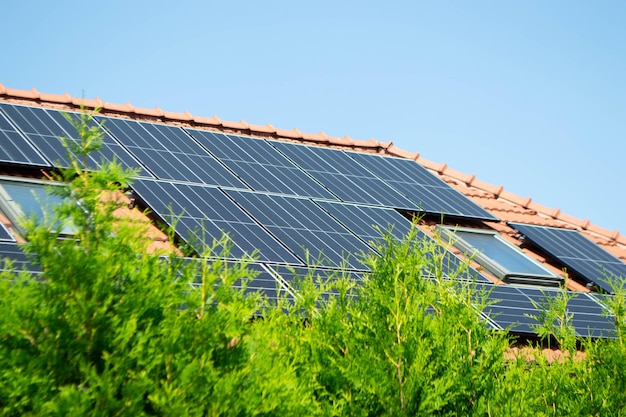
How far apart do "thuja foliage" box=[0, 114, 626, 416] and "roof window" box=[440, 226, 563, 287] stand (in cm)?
531

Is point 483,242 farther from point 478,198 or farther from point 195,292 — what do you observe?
point 195,292

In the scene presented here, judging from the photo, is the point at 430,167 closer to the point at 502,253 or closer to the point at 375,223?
the point at 502,253

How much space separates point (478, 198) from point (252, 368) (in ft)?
44.3

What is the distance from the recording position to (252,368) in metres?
8.12

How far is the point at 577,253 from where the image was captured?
731 inches

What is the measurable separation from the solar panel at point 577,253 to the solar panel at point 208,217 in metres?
6.52

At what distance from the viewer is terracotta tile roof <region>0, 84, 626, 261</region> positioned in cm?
1738

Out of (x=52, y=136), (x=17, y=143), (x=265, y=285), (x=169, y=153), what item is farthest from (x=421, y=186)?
(x=17, y=143)

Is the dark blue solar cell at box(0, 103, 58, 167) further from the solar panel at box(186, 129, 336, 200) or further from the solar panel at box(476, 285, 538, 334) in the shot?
the solar panel at box(476, 285, 538, 334)

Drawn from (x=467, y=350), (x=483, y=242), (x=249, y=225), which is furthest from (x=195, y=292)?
(x=483, y=242)

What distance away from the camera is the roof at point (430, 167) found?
56.7 feet

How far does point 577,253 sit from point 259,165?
248 inches

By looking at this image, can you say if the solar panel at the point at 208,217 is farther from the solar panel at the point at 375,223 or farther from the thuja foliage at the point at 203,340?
the thuja foliage at the point at 203,340

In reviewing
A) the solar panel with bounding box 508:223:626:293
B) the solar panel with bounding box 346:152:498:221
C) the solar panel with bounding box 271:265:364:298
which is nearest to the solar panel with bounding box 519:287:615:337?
the solar panel with bounding box 508:223:626:293
